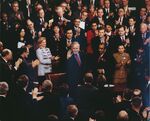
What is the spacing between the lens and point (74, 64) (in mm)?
4820

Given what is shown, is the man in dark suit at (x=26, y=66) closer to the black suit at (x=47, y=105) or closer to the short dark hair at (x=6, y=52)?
the short dark hair at (x=6, y=52)

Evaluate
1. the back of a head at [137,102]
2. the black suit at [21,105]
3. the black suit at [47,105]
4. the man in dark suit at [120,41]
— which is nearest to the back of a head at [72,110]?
the black suit at [47,105]

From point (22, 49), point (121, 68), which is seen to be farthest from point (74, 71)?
point (22, 49)

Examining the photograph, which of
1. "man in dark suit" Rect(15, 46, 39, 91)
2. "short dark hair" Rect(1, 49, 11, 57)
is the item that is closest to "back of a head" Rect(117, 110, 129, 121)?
"man in dark suit" Rect(15, 46, 39, 91)

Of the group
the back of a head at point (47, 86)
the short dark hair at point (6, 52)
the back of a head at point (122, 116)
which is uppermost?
the short dark hair at point (6, 52)

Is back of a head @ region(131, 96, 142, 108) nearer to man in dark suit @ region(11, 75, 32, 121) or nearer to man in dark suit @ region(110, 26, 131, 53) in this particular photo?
man in dark suit @ region(110, 26, 131, 53)

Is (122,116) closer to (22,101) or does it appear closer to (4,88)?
(22,101)

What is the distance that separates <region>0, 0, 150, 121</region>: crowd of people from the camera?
479 centimetres

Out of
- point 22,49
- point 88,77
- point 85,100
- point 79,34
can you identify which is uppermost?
point 79,34

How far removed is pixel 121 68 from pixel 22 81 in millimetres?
1231

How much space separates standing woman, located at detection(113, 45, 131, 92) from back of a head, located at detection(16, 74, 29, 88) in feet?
3.56

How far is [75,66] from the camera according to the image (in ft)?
15.8

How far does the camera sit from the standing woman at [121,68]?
481cm

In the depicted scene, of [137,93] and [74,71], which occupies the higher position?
[74,71]
